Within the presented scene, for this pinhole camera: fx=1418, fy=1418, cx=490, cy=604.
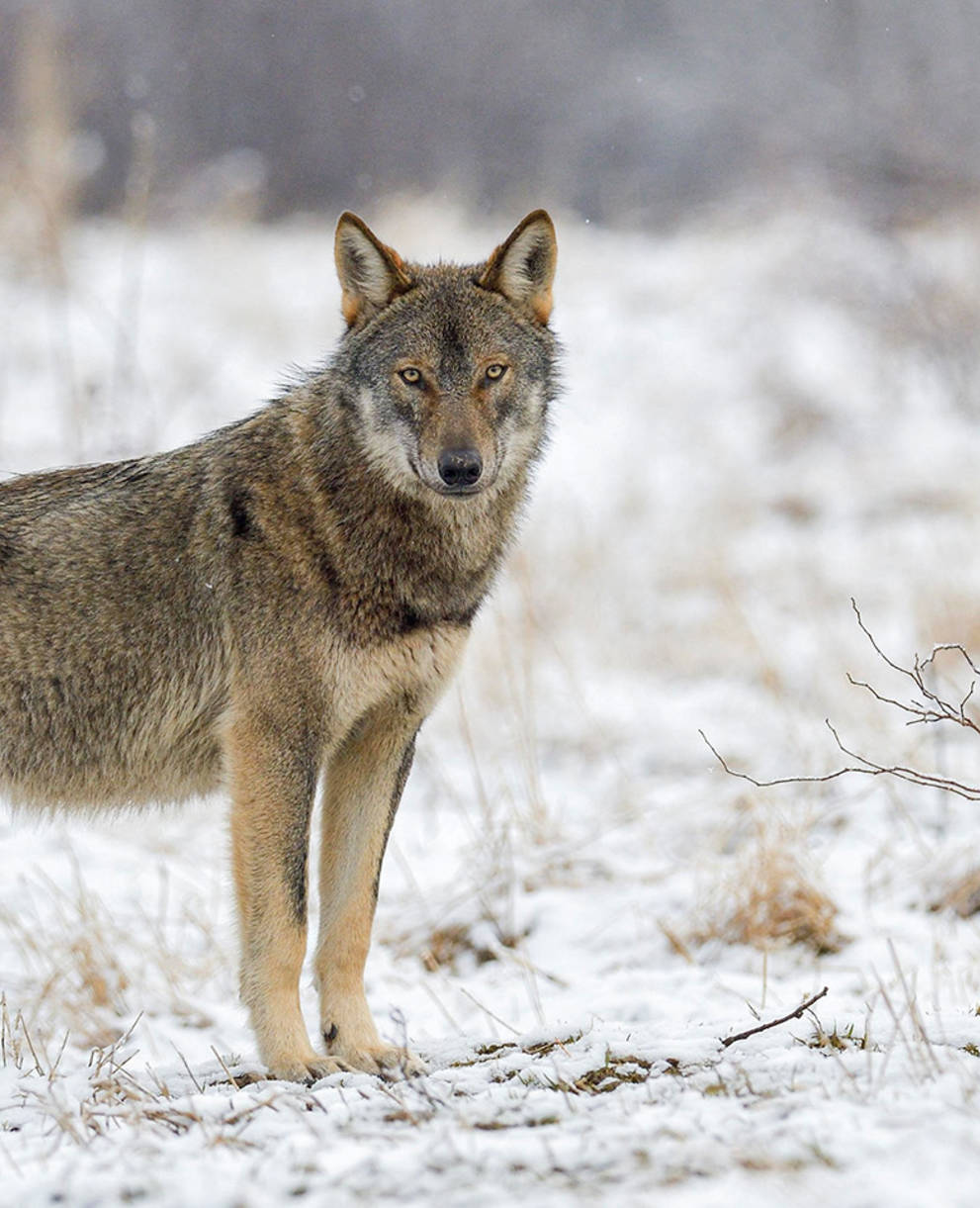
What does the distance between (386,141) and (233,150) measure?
2424 mm

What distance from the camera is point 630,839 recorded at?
6.46 meters

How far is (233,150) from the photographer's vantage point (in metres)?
21.2

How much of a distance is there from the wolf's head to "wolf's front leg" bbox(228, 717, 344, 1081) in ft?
2.76

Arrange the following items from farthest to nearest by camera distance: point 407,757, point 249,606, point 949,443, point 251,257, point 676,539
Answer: point 251,257 → point 949,443 → point 676,539 → point 407,757 → point 249,606

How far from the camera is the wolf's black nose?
12.8 feet

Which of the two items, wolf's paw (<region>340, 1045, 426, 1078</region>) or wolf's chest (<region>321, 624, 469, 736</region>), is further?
wolf's chest (<region>321, 624, 469, 736</region>)

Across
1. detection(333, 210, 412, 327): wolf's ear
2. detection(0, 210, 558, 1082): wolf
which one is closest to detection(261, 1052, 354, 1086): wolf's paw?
detection(0, 210, 558, 1082): wolf

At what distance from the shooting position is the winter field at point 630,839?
2.63 meters

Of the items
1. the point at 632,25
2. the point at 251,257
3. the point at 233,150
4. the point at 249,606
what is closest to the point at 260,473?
the point at 249,606

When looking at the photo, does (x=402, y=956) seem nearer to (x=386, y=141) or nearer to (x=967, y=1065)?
(x=967, y=1065)

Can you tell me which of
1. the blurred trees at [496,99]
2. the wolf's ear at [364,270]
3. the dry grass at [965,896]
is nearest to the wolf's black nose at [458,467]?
the wolf's ear at [364,270]

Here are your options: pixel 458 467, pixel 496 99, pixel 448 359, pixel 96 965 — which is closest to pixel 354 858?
pixel 458 467

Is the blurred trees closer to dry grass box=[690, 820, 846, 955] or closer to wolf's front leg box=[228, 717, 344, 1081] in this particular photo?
dry grass box=[690, 820, 846, 955]

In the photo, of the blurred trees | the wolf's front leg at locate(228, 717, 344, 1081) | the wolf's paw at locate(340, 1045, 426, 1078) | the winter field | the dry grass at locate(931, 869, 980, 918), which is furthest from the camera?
the blurred trees
